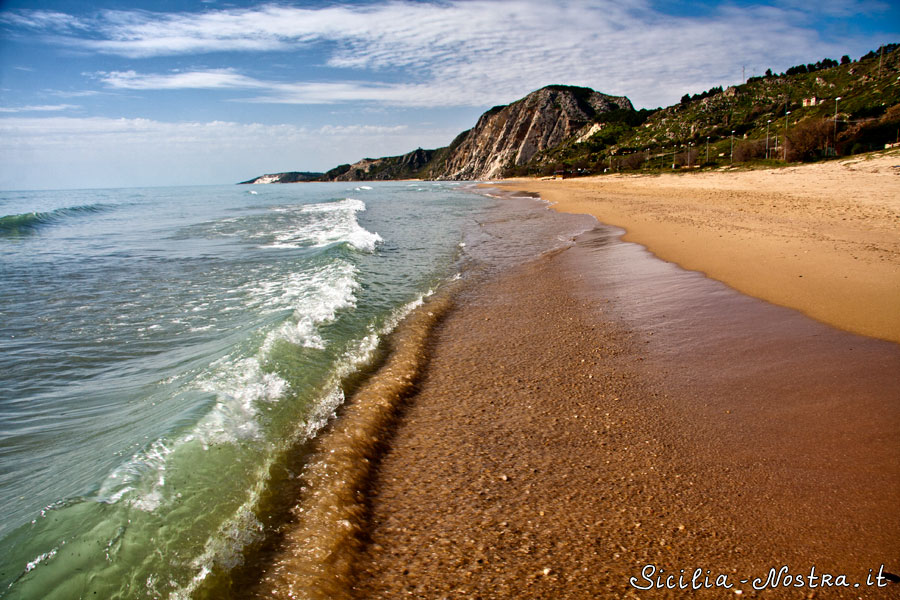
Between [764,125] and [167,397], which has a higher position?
[764,125]

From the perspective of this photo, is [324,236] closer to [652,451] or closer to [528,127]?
[652,451]

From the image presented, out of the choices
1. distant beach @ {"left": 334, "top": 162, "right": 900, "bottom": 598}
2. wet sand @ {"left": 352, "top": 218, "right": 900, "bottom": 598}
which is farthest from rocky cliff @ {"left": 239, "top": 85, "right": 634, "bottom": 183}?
wet sand @ {"left": 352, "top": 218, "right": 900, "bottom": 598}

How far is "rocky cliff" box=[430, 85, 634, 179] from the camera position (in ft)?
441

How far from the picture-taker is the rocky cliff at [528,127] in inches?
5290

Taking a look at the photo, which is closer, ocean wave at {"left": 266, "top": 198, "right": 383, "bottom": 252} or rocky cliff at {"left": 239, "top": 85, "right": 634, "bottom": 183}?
ocean wave at {"left": 266, "top": 198, "right": 383, "bottom": 252}

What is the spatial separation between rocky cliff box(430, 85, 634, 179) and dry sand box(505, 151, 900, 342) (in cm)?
10102

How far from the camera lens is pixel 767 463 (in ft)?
11.0

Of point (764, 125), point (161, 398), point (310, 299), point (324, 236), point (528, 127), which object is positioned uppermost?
point (528, 127)

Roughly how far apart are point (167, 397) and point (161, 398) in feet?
0.23

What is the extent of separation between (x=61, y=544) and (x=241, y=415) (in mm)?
1682

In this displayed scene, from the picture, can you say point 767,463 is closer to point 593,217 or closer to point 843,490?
point 843,490

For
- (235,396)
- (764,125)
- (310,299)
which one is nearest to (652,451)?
(235,396)

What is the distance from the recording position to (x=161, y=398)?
5027 mm

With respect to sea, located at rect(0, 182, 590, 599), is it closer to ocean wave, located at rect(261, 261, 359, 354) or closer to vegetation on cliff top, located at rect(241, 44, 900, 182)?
ocean wave, located at rect(261, 261, 359, 354)
